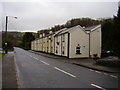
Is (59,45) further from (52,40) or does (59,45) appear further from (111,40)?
(111,40)

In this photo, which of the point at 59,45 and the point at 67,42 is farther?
the point at 59,45

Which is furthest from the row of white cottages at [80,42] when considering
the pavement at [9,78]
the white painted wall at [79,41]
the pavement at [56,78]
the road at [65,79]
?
the pavement at [9,78]

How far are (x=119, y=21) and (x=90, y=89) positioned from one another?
11352 millimetres

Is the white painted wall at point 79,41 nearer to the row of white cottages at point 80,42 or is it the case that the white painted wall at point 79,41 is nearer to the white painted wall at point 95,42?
the row of white cottages at point 80,42

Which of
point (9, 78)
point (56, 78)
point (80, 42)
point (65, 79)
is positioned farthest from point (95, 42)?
point (9, 78)

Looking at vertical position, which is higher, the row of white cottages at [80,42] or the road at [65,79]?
the row of white cottages at [80,42]

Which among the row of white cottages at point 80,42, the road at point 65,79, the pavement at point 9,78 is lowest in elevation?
the road at point 65,79

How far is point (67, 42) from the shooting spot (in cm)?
3709

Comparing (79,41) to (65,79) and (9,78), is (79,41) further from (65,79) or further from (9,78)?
(9,78)

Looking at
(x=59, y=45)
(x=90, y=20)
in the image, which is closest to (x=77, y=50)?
(x=59, y=45)

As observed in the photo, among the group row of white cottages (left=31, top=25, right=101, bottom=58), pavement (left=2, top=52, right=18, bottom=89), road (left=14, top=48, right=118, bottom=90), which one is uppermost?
row of white cottages (left=31, top=25, right=101, bottom=58)

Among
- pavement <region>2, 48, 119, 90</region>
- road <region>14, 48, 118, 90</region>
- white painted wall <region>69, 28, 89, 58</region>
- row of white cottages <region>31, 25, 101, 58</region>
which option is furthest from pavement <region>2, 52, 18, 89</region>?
row of white cottages <region>31, 25, 101, 58</region>

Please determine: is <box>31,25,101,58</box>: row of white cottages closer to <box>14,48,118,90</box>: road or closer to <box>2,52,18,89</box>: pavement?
<box>14,48,118,90</box>: road

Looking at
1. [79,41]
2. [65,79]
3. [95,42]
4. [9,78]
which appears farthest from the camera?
[95,42]
